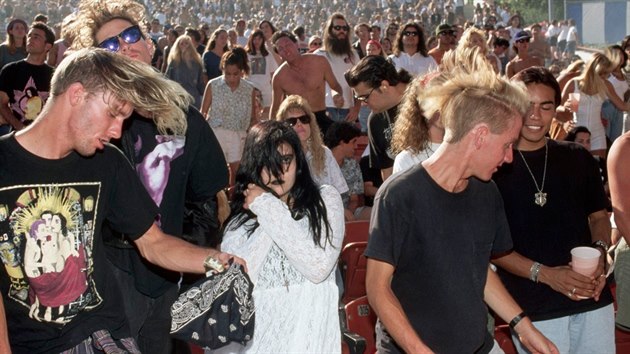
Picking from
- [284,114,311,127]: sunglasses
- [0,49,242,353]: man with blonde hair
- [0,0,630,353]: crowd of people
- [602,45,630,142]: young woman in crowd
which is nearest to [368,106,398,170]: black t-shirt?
[284,114,311,127]: sunglasses

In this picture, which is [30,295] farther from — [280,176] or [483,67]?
[483,67]

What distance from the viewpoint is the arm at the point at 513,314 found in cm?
424

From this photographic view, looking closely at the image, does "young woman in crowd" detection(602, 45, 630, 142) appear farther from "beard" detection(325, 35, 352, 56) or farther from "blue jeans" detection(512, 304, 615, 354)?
"blue jeans" detection(512, 304, 615, 354)

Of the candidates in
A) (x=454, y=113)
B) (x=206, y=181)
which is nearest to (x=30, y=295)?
(x=206, y=181)

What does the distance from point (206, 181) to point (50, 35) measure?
21.5ft

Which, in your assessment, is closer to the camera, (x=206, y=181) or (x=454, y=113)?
(x=454, y=113)

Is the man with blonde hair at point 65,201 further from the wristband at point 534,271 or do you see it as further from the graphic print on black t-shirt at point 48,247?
the wristband at point 534,271

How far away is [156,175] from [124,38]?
0.67 metres

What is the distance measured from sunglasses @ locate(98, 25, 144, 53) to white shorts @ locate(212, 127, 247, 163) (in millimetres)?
6904

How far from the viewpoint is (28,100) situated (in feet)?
30.3

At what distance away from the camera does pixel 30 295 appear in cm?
363

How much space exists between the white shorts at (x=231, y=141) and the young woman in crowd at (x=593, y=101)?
361 cm

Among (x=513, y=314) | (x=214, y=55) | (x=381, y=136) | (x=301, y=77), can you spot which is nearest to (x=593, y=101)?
(x=301, y=77)

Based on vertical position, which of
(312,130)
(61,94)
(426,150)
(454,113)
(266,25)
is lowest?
(266,25)
